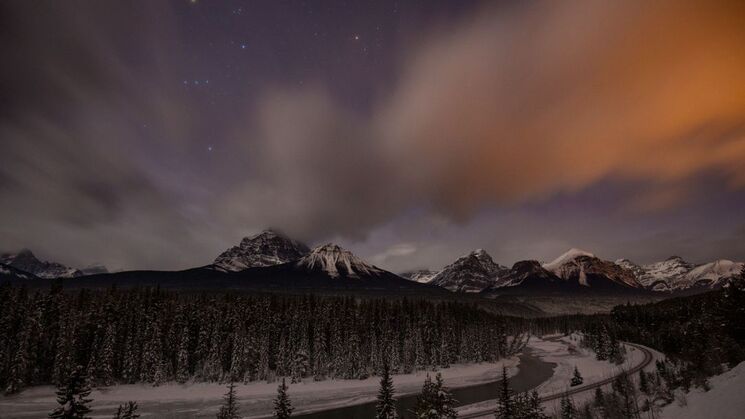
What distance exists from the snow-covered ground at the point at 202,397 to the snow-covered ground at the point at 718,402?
2381 inches

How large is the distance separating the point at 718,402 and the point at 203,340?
340ft

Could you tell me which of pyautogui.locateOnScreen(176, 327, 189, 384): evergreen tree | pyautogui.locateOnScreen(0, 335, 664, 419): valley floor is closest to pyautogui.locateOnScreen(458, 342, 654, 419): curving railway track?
pyautogui.locateOnScreen(0, 335, 664, 419): valley floor

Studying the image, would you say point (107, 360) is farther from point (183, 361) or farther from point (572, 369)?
point (572, 369)

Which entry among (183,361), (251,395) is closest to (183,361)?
(183,361)

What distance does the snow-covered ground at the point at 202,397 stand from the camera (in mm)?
65562

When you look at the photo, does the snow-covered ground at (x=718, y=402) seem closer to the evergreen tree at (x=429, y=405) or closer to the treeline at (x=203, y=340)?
the evergreen tree at (x=429, y=405)

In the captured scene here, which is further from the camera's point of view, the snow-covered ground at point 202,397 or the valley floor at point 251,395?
the snow-covered ground at point 202,397

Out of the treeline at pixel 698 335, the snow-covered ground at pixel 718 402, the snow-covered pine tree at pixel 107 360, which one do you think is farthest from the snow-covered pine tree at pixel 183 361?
the treeline at pixel 698 335

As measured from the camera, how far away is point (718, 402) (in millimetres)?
26516

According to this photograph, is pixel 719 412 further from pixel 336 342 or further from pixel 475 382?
pixel 336 342

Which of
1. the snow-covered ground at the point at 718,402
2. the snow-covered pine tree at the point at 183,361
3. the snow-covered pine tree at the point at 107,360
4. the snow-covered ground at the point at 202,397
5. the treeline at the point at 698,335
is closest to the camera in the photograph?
the snow-covered ground at the point at 718,402

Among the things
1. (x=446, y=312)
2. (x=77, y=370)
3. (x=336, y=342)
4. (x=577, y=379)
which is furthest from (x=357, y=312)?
(x=77, y=370)

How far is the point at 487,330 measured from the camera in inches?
5930

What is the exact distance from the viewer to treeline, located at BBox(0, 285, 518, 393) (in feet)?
260
